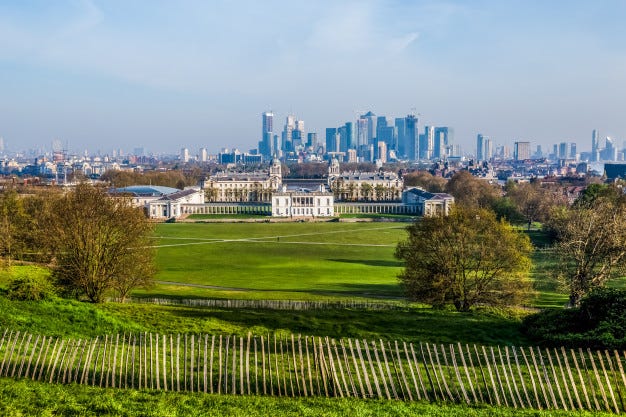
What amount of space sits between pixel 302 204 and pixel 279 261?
59.3 m

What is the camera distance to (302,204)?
113000mm

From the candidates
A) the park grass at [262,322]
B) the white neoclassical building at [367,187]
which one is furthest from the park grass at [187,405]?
the white neoclassical building at [367,187]

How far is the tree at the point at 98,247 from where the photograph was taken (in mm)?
27797

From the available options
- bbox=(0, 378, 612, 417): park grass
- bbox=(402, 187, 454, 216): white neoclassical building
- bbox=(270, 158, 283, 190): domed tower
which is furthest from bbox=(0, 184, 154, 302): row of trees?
bbox=(270, 158, 283, 190): domed tower

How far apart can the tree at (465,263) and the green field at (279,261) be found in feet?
23.3

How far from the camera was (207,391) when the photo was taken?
1241 centimetres

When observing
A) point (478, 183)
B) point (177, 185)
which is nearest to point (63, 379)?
point (478, 183)

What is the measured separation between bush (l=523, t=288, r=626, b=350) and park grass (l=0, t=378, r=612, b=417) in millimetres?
6453

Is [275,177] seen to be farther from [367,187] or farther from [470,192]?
[470,192]

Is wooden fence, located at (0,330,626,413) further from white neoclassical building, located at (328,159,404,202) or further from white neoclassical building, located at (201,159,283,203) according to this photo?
white neoclassical building, located at (328,159,404,202)

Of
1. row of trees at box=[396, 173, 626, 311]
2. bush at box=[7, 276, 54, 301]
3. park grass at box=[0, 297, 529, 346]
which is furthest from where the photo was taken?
row of trees at box=[396, 173, 626, 311]

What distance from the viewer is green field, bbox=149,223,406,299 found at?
39688 mm

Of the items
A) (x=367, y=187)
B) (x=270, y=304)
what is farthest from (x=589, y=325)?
(x=367, y=187)

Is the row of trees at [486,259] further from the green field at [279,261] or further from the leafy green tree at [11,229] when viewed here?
the leafy green tree at [11,229]
